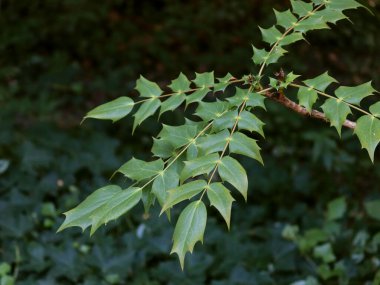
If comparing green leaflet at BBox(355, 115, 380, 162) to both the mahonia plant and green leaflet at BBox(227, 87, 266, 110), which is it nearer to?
the mahonia plant

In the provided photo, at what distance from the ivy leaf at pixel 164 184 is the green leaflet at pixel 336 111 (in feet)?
1.50

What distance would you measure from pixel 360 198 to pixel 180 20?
2.56m

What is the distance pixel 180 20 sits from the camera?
5570mm

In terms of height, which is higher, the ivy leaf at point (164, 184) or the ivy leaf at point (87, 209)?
the ivy leaf at point (164, 184)

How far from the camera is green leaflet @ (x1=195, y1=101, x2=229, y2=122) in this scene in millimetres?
1717

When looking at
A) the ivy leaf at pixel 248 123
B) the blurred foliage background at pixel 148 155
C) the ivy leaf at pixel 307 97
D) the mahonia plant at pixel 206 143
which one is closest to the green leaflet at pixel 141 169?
the mahonia plant at pixel 206 143

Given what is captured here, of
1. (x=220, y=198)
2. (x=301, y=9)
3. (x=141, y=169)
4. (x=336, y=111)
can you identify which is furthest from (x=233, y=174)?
(x=301, y=9)

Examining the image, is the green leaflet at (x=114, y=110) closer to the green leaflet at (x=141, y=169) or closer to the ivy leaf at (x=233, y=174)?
the green leaflet at (x=141, y=169)

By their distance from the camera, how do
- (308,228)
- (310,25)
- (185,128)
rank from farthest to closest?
(308,228), (310,25), (185,128)

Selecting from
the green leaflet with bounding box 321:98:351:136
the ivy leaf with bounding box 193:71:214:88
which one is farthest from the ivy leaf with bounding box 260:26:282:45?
the green leaflet with bounding box 321:98:351:136

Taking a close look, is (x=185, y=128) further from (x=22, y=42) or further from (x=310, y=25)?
(x=22, y=42)

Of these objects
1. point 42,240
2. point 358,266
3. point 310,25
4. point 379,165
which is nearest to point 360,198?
point 379,165

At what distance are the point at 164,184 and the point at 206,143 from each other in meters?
0.16

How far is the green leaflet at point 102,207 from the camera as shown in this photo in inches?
59.7
